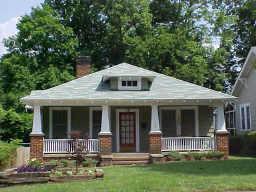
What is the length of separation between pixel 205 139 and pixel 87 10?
24.2 metres

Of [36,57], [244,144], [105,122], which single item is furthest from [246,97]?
[36,57]

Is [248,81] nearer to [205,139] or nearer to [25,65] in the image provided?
[205,139]

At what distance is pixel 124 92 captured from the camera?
2570cm

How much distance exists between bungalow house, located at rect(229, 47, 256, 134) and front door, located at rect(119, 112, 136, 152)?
27.2 ft

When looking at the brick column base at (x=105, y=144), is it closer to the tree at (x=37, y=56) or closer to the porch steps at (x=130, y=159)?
the porch steps at (x=130, y=159)

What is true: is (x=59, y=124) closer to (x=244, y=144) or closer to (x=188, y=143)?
(x=188, y=143)

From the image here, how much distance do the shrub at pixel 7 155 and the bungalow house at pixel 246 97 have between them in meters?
15.3

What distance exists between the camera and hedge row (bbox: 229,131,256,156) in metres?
28.0

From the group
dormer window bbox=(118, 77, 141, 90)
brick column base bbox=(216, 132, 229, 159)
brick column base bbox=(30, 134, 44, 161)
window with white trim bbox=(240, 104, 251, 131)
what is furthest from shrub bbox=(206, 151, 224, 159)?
window with white trim bbox=(240, 104, 251, 131)

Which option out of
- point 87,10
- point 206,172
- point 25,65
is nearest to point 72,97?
point 206,172

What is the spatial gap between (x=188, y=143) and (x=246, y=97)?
29.8 feet

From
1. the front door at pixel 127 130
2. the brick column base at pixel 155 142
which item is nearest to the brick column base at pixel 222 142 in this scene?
the brick column base at pixel 155 142

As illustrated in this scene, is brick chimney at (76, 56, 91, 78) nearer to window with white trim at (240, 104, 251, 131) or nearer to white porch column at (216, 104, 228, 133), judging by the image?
white porch column at (216, 104, 228, 133)

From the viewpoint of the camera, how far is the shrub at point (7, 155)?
20047mm
